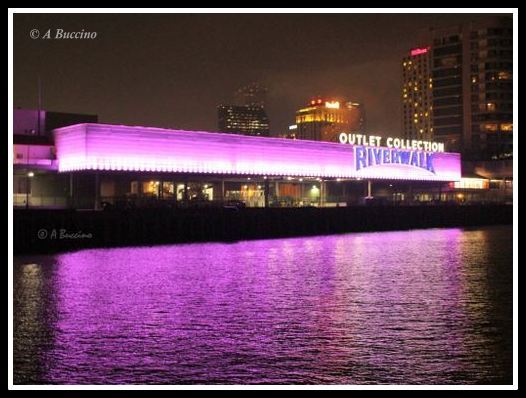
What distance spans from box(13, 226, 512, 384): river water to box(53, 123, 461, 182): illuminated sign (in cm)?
3293

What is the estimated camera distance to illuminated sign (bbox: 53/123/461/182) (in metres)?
83.3

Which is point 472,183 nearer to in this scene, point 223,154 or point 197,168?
point 223,154

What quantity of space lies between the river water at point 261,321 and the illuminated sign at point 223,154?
1297 inches

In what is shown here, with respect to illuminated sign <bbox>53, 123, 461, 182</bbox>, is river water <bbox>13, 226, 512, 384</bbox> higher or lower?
lower

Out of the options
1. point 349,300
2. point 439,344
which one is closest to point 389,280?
point 349,300

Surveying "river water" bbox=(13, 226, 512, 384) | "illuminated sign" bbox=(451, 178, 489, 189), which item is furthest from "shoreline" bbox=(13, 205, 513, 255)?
"illuminated sign" bbox=(451, 178, 489, 189)

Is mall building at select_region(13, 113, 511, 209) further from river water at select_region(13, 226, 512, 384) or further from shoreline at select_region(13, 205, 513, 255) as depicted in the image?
river water at select_region(13, 226, 512, 384)

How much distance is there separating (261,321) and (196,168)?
63704 millimetres

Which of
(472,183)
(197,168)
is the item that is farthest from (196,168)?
(472,183)

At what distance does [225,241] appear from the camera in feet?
241

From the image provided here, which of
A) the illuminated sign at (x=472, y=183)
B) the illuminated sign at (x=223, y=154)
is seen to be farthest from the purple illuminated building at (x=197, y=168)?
the illuminated sign at (x=472, y=183)

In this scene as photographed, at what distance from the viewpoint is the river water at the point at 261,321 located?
20.7 m

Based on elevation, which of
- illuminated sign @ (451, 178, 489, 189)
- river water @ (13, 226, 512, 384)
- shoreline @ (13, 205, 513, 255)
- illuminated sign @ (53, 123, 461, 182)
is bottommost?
river water @ (13, 226, 512, 384)

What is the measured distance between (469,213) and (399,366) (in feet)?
321
